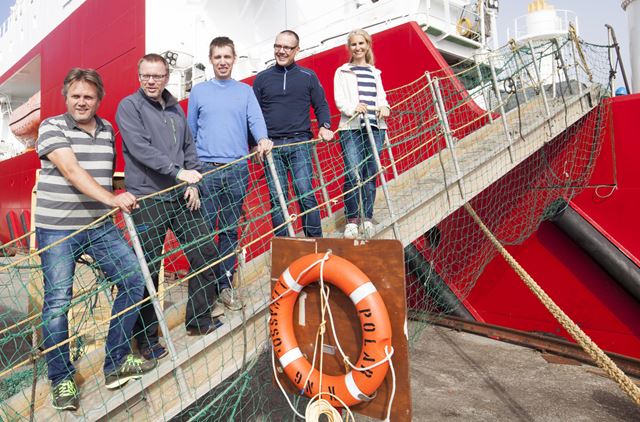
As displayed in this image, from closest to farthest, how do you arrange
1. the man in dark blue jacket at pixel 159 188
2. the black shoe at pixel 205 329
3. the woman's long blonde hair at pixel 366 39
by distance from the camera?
the man in dark blue jacket at pixel 159 188
the black shoe at pixel 205 329
the woman's long blonde hair at pixel 366 39

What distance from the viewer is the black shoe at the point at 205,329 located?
2137 millimetres

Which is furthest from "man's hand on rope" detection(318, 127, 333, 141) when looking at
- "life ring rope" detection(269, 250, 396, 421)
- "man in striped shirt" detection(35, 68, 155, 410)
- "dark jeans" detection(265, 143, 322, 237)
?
"man in striped shirt" detection(35, 68, 155, 410)

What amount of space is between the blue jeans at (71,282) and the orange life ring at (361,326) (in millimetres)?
642

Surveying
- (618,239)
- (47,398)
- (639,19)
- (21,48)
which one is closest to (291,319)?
(47,398)

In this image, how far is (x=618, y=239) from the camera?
3.66m

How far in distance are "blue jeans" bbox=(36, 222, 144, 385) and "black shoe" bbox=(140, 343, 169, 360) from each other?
98mm

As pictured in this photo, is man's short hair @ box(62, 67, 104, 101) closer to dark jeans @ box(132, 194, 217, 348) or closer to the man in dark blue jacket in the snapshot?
the man in dark blue jacket

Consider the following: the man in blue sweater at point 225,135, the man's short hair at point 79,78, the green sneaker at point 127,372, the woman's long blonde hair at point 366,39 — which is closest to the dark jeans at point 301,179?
the man in blue sweater at point 225,135

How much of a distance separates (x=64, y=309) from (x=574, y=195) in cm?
396

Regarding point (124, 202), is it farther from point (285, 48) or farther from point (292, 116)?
point (285, 48)

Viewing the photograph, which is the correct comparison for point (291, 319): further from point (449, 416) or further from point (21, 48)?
point (21, 48)

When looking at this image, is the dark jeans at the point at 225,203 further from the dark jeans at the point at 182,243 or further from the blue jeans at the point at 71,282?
the blue jeans at the point at 71,282

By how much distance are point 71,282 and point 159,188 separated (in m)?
0.55

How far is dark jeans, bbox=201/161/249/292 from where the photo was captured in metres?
2.33
